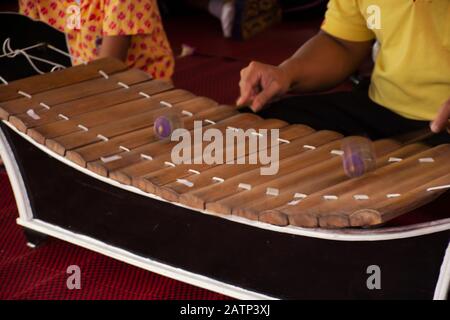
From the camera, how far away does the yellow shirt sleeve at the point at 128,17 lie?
2.35 metres

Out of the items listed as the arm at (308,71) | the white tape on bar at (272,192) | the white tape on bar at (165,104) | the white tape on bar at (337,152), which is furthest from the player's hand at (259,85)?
the white tape on bar at (272,192)

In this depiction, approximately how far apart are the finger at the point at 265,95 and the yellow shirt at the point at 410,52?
263 mm

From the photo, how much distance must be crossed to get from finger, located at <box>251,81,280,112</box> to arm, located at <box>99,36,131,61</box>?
1.96 feet

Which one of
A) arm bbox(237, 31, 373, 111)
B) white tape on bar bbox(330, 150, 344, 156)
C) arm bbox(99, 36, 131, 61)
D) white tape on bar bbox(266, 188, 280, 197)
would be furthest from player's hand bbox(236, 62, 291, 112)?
arm bbox(99, 36, 131, 61)

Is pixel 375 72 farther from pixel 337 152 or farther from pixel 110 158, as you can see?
pixel 110 158

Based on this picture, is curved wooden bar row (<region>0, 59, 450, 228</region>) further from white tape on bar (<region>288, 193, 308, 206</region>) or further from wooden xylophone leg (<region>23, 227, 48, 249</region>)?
wooden xylophone leg (<region>23, 227, 48, 249</region>)

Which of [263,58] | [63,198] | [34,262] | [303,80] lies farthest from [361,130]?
[263,58]

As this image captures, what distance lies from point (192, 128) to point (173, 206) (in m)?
0.20

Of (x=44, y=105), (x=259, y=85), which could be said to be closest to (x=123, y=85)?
(x=44, y=105)

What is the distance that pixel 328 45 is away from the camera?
2.10 m

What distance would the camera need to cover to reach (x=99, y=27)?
8.09ft

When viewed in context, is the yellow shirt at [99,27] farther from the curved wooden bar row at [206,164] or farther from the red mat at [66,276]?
the red mat at [66,276]

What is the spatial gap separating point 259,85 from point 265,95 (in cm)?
4
